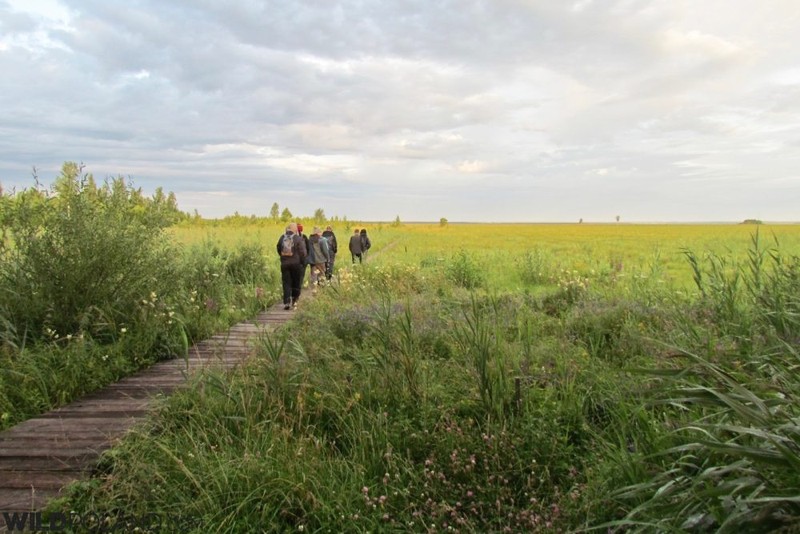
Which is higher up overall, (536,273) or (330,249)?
(330,249)

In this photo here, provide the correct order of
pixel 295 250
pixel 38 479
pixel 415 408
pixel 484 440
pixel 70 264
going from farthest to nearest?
pixel 295 250, pixel 70 264, pixel 415 408, pixel 484 440, pixel 38 479

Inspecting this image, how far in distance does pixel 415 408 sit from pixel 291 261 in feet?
22.1

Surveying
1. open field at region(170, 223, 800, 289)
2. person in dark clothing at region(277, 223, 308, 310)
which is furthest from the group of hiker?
open field at region(170, 223, 800, 289)

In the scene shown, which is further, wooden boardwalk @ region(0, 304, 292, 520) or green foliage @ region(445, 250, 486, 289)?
green foliage @ region(445, 250, 486, 289)

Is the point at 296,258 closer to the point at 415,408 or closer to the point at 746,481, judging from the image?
the point at 415,408

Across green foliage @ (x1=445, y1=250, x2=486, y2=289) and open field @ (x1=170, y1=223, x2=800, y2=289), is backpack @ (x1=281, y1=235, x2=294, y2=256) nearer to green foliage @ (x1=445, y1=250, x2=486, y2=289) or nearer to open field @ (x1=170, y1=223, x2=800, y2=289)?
open field @ (x1=170, y1=223, x2=800, y2=289)

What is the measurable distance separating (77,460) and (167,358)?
2.99 m

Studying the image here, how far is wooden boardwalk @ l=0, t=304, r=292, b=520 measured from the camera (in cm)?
330

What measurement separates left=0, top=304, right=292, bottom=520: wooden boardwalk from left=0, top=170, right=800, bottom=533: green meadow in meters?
0.26

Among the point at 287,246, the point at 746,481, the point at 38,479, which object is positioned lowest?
the point at 38,479

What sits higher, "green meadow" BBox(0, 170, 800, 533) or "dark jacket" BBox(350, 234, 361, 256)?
"dark jacket" BBox(350, 234, 361, 256)

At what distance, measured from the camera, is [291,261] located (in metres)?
10.1

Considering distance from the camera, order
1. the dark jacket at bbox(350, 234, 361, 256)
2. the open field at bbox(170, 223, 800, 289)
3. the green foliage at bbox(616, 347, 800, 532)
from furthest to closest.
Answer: the dark jacket at bbox(350, 234, 361, 256), the open field at bbox(170, 223, 800, 289), the green foliage at bbox(616, 347, 800, 532)

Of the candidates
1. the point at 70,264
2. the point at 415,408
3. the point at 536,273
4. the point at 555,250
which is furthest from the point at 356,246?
the point at 555,250
